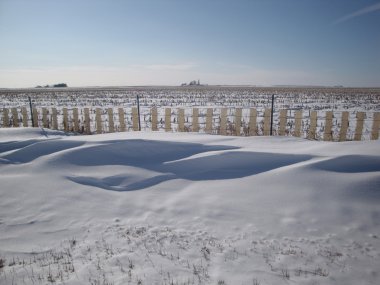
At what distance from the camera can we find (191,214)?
3520mm

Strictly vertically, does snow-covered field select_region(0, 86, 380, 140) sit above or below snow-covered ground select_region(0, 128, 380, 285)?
above

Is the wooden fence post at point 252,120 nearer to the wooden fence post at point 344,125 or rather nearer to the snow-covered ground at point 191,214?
the wooden fence post at point 344,125

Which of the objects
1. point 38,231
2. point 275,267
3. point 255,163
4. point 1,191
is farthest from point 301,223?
point 1,191

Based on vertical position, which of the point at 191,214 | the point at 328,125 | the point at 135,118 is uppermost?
the point at 135,118

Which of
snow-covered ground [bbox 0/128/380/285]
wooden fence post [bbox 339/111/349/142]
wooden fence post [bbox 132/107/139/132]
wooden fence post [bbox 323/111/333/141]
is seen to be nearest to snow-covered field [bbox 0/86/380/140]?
wooden fence post [bbox 132/107/139/132]

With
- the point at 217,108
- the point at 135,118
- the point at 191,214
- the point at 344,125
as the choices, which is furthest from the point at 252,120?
the point at 217,108

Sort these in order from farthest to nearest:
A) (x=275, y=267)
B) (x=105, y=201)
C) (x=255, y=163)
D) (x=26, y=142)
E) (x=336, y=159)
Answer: (x=26, y=142) → (x=255, y=163) → (x=336, y=159) → (x=105, y=201) → (x=275, y=267)

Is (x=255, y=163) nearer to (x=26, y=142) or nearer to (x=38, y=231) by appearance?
(x=38, y=231)

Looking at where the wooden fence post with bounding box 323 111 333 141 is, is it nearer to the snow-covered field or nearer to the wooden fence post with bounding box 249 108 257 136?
the snow-covered field

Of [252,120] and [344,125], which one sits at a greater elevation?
[252,120]

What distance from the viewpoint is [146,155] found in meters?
5.53

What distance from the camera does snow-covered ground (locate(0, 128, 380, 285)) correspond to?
2.54 metres

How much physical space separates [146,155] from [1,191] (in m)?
2.58

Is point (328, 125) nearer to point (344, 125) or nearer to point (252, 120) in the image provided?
point (344, 125)
